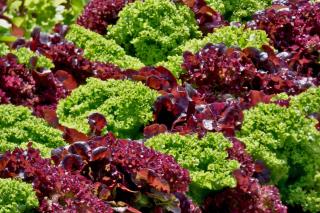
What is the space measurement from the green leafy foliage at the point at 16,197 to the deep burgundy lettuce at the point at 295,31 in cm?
254

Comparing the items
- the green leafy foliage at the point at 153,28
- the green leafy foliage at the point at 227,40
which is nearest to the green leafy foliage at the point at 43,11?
the green leafy foliage at the point at 153,28

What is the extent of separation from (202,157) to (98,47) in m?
1.79

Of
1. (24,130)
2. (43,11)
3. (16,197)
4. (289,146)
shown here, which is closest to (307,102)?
(289,146)

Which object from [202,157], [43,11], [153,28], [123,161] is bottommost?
[43,11]

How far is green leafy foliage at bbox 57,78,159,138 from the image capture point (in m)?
4.35

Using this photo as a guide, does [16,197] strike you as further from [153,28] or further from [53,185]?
[153,28]

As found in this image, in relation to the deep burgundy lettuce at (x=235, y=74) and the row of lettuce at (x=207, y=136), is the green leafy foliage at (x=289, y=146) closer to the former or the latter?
the row of lettuce at (x=207, y=136)

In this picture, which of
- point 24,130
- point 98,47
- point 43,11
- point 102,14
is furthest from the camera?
point 43,11

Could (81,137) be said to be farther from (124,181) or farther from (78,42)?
(78,42)

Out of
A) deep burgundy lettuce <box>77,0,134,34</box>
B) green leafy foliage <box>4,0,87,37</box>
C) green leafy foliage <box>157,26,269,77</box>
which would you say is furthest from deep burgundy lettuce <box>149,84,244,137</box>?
green leafy foliage <box>4,0,87,37</box>

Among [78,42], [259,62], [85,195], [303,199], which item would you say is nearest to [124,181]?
[85,195]

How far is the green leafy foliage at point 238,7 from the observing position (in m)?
6.09

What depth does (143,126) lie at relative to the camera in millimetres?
4457

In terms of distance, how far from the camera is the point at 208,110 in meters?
4.31
